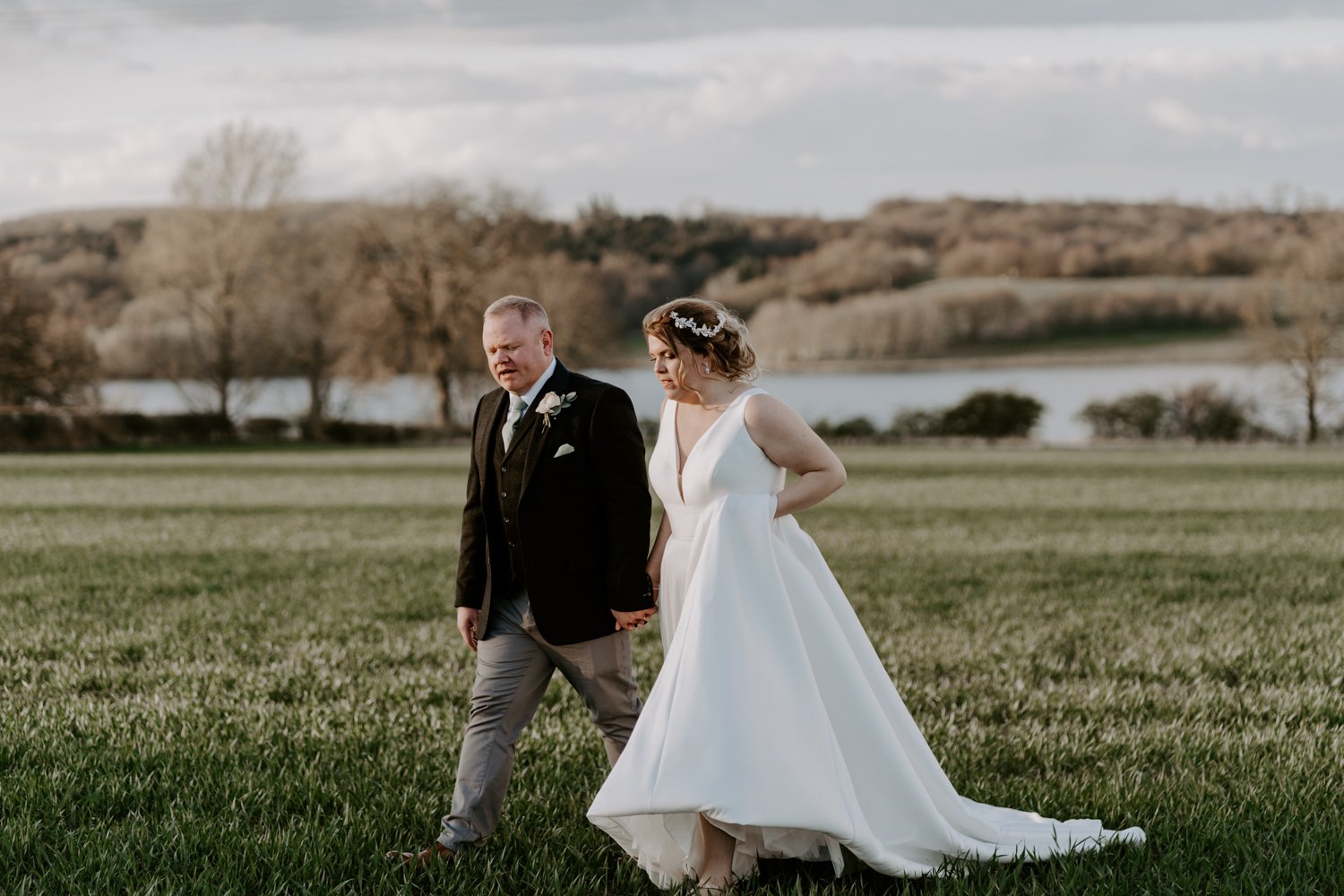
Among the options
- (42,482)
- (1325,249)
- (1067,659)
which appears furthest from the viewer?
(1325,249)

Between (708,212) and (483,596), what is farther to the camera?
(708,212)

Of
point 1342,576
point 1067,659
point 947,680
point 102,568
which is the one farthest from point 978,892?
point 102,568

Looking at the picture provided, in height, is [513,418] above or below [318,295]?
below

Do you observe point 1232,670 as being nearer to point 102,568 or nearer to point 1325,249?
point 102,568

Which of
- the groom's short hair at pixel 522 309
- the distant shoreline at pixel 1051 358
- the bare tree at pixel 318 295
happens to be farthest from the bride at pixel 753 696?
the distant shoreline at pixel 1051 358

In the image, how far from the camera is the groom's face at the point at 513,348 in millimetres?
4203

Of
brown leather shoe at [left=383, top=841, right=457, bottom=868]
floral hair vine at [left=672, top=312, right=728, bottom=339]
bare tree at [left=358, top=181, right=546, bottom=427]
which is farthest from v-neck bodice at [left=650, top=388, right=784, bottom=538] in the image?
bare tree at [left=358, top=181, right=546, bottom=427]

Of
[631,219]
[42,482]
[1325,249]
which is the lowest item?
[42,482]

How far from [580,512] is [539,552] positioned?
0.67 ft

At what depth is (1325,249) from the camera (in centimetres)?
5184

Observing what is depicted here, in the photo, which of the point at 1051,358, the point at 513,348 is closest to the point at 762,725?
the point at 513,348

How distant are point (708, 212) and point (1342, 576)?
73844 mm

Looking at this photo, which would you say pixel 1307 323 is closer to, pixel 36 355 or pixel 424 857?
pixel 36 355

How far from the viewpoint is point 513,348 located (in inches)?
166
